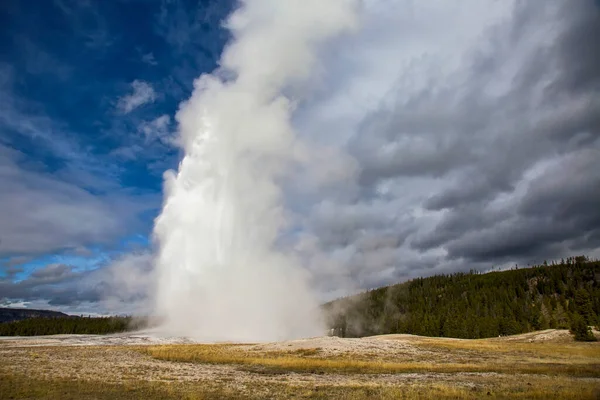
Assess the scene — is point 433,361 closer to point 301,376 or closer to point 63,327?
point 301,376

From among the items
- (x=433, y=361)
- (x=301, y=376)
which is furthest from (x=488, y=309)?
(x=301, y=376)

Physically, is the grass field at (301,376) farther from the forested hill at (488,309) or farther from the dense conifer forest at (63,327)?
the dense conifer forest at (63,327)

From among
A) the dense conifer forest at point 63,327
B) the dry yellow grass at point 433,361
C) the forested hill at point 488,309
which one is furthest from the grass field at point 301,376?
the dense conifer forest at point 63,327

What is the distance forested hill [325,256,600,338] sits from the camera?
9881 centimetres

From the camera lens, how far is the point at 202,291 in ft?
250

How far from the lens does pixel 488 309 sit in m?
142

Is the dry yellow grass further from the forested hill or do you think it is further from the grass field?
the forested hill

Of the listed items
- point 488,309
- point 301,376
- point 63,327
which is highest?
point 488,309

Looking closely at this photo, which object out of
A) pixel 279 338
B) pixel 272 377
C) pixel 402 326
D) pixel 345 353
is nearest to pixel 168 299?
pixel 279 338

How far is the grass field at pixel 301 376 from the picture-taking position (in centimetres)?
1747

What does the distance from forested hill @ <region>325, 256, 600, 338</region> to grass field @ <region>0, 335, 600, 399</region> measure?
2551 inches

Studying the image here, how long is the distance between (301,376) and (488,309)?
137 metres

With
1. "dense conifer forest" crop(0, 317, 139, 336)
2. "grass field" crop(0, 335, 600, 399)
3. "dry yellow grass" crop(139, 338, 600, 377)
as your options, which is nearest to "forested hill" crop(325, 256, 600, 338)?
"dry yellow grass" crop(139, 338, 600, 377)

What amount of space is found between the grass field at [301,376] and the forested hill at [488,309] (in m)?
64.8
